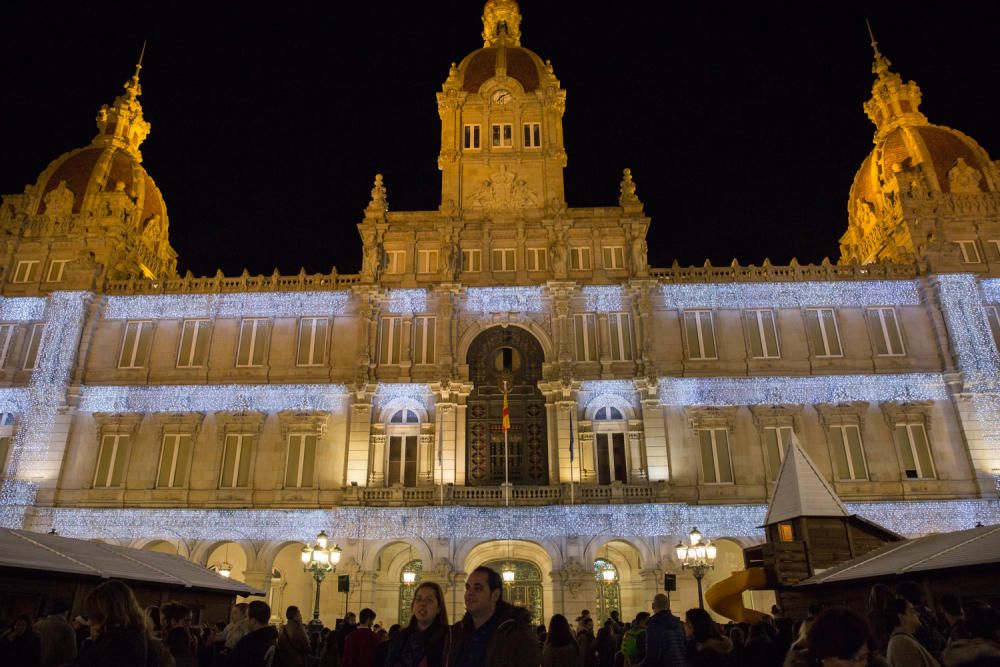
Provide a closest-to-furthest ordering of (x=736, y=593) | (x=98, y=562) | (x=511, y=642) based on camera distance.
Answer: (x=511, y=642) → (x=98, y=562) → (x=736, y=593)

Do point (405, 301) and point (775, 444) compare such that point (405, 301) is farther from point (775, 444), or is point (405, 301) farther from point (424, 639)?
point (424, 639)

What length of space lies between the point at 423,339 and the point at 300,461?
342 inches

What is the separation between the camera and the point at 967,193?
132ft

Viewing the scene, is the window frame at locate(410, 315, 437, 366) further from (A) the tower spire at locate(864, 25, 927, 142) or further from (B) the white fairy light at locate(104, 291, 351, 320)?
(A) the tower spire at locate(864, 25, 927, 142)

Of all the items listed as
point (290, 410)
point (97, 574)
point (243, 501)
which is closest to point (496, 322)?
point (290, 410)

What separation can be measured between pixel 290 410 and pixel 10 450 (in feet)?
45.7

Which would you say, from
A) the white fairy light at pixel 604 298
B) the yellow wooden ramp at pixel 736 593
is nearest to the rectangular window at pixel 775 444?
the white fairy light at pixel 604 298

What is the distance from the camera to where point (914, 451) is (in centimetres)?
3466

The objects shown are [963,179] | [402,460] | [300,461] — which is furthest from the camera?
[963,179]

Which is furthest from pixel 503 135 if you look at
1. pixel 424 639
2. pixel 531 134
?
pixel 424 639

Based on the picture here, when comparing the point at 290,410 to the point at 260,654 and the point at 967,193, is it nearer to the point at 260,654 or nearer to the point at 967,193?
the point at 260,654

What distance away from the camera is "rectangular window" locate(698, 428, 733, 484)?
34.6 m

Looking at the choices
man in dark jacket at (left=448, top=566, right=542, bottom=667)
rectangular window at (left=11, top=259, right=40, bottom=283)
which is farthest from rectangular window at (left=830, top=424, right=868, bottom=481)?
rectangular window at (left=11, top=259, right=40, bottom=283)

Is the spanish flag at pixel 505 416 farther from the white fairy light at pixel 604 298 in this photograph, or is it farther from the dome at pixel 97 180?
the dome at pixel 97 180
